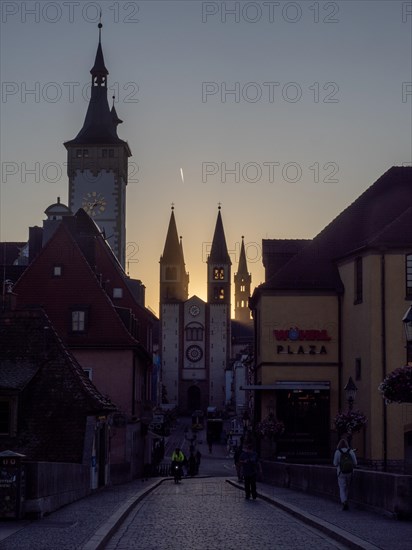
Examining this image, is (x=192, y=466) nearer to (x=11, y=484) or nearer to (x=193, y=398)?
(x=11, y=484)

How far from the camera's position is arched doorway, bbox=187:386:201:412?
17200 cm

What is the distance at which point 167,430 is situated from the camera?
120 metres

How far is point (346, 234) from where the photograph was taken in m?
53.1

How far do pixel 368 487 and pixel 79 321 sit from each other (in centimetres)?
3214

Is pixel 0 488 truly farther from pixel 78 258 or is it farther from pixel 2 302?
pixel 78 258

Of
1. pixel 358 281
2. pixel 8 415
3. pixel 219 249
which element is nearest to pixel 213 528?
pixel 8 415

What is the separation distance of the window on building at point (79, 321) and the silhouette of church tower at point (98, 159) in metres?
69.7

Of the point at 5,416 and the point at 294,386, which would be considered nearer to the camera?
the point at 5,416

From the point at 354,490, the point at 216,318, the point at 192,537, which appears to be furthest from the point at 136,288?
the point at 216,318

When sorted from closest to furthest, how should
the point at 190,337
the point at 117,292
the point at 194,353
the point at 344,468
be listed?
the point at 344,468 < the point at 117,292 < the point at 194,353 < the point at 190,337

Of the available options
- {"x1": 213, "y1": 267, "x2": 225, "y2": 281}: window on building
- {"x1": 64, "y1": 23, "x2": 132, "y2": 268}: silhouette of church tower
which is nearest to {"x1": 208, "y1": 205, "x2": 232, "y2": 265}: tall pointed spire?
{"x1": 213, "y1": 267, "x2": 225, "y2": 281}: window on building

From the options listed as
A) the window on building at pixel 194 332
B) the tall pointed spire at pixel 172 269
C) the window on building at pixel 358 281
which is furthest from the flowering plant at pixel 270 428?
the tall pointed spire at pixel 172 269

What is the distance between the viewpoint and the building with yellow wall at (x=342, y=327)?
4672cm

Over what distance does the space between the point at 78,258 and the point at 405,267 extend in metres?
16.6
